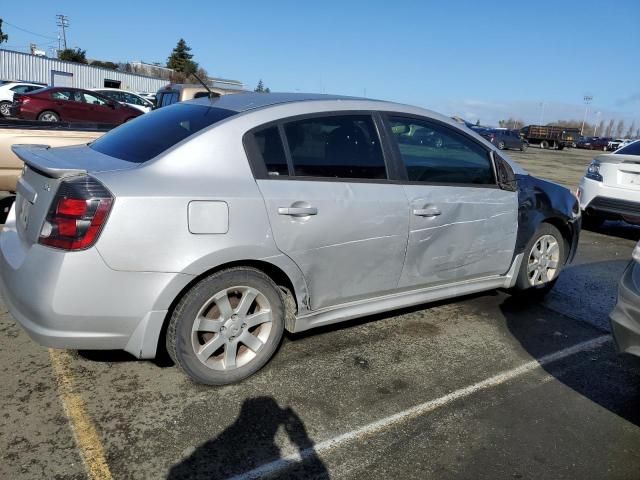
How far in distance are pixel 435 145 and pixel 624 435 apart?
2.18m

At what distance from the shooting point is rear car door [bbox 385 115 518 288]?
367 cm

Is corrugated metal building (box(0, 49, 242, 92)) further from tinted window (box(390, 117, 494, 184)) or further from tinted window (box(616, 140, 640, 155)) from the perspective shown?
tinted window (box(390, 117, 494, 184))

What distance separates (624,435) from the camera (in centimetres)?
287

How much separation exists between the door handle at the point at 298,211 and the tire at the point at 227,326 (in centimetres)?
38

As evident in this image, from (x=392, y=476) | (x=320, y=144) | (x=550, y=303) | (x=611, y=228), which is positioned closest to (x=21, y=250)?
(x=320, y=144)

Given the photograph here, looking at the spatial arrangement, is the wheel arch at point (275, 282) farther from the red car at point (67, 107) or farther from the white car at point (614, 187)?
the red car at point (67, 107)

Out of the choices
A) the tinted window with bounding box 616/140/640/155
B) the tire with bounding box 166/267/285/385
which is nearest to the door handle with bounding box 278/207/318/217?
the tire with bounding box 166/267/285/385

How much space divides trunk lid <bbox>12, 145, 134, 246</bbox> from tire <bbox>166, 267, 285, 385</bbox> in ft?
2.61

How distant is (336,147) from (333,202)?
1.31 ft

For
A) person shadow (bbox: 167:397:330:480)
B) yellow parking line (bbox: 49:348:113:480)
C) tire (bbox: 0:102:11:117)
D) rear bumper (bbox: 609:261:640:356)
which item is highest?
rear bumper (bbox: 609:261:640:356)

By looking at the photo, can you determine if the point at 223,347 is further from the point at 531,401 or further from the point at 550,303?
the point at 550,303

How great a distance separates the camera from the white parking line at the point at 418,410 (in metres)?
2.45

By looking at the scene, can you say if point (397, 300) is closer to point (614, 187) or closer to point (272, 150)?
point (272, 150)

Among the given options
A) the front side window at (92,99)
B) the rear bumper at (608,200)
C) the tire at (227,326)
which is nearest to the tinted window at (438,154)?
the tire at (227,326)
